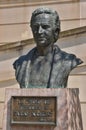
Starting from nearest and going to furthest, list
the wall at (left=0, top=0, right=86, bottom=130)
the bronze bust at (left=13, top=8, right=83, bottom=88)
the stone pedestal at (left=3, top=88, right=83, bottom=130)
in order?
1. the stone pedestal at (left=3, top=88, right=83, bottom=130)
2. the bronze bust at (left=13, top=8, right=83, bottom=88)
3. the wall at (left=0, top=0, right=86, bottom=130)

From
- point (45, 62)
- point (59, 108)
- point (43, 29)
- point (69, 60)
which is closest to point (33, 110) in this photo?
point (59, 108)

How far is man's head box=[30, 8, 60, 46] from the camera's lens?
784 cm

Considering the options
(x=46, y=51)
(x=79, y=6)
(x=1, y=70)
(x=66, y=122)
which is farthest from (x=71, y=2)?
(x=66, y=122)

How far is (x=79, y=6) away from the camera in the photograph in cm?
1417

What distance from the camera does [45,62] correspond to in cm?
793

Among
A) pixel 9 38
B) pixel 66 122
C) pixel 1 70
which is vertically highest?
pixel 9 38

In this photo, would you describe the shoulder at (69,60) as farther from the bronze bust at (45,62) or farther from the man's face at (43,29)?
the man's face at (43,29)

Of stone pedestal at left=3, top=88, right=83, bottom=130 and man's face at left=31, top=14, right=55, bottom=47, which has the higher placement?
man's face at left=31, top=14, right=55, bottom=47

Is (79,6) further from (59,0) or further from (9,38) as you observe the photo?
(9,38)

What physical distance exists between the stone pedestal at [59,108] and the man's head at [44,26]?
0.88 meters

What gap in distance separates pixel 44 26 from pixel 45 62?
0.59 meters

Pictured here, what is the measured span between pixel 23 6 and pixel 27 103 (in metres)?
7.57

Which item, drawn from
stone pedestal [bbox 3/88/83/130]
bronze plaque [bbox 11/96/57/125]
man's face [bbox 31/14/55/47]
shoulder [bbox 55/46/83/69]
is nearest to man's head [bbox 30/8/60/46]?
man's face [bbox 31/14/55/47]

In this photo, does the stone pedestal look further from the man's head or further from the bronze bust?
the man's head
